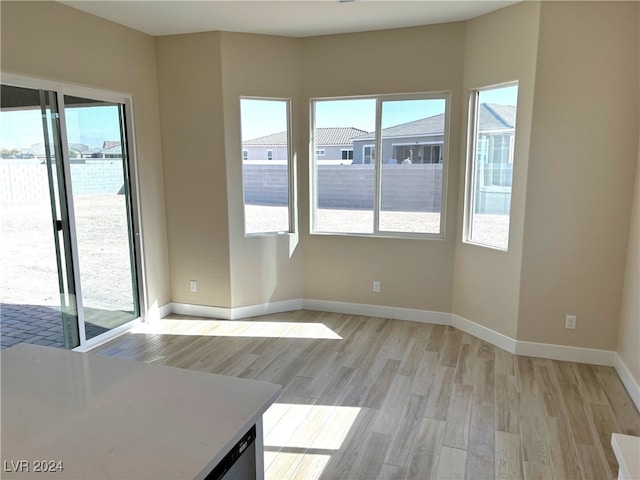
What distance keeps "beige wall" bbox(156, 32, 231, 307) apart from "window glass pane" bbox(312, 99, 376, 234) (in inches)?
41.0

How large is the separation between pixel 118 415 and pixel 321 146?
12.3ft

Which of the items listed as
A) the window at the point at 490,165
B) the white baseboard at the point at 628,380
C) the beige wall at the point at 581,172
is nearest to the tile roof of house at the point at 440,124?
the window at the point at 490,165

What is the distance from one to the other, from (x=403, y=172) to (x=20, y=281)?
3.44m

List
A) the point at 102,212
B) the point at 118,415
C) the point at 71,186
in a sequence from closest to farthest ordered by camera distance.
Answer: the point at 118,415, the point at 71,186, the point at 102,212

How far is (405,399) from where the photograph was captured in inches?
118

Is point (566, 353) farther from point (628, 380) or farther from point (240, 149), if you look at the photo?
point (240, 149)

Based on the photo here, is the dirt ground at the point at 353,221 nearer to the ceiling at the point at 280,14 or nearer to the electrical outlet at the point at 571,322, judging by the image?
the electrical outlet at the point at 571,322

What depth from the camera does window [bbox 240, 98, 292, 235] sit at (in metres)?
4.37

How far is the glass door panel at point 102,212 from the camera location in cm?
361

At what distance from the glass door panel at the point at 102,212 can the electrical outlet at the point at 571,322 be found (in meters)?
4.00

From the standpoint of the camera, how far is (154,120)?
4312 millimetres

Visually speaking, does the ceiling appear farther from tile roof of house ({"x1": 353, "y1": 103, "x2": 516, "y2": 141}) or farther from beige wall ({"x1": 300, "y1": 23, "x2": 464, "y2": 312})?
tile roof of house ({"x1": 353, "y1": 103, "x2": 516, "y2": 141})

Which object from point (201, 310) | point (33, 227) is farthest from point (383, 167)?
point (33, 227)

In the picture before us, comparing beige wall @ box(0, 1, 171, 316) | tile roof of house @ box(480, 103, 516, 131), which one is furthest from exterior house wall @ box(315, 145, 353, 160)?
beige wall @ box(0, 1, 171, 316)
